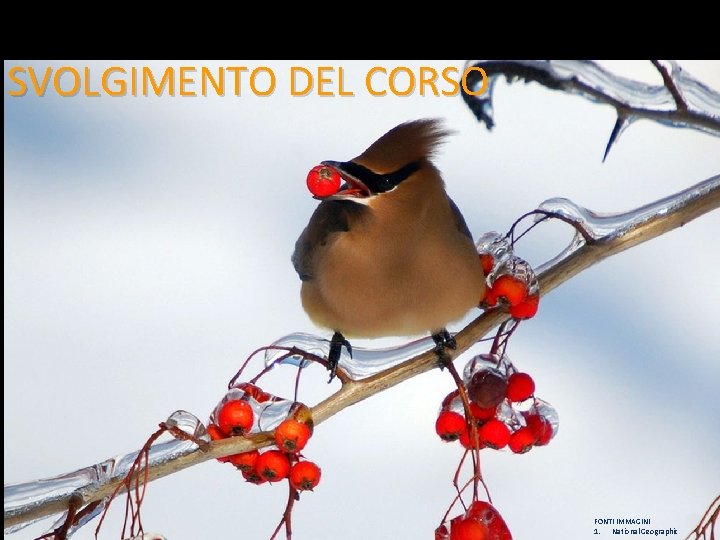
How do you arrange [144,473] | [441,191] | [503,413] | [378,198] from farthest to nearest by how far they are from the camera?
1. [441,191]
2. [378,198]
3. [503,413]
4. [144,473]

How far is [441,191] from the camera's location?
70.3 inches

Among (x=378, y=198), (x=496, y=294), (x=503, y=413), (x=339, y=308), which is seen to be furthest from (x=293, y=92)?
(x=503, y=413)

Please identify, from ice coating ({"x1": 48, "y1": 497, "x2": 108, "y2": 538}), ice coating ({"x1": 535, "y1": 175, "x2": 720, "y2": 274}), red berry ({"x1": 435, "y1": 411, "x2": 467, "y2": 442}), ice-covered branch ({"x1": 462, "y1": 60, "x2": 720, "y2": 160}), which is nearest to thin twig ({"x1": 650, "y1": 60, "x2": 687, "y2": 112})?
ice-covered branch ({"x1": 462, "y1": 60, "x2": 720, "y2": 160})

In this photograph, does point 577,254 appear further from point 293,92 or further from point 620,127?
point 293,92

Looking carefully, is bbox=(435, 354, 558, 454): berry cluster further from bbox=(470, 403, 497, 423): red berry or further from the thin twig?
the thin twig

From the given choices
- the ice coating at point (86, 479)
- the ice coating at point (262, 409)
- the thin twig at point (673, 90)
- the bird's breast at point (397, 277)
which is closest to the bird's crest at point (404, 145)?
the bird's breast at point (397, 277)

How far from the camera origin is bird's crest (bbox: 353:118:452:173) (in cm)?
160

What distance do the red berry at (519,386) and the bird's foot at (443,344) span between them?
4.4 inches

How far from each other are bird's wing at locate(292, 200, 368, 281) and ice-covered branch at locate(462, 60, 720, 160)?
0.41 meters

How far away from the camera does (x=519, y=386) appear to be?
1411 mm

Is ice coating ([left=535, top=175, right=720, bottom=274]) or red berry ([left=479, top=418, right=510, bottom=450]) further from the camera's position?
ice coating ([left=535, top=175, right=720, bottom=274])

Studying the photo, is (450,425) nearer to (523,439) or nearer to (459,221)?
(523,439)

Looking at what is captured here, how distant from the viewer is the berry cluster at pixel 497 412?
1.36 m

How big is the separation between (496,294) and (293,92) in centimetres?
57
